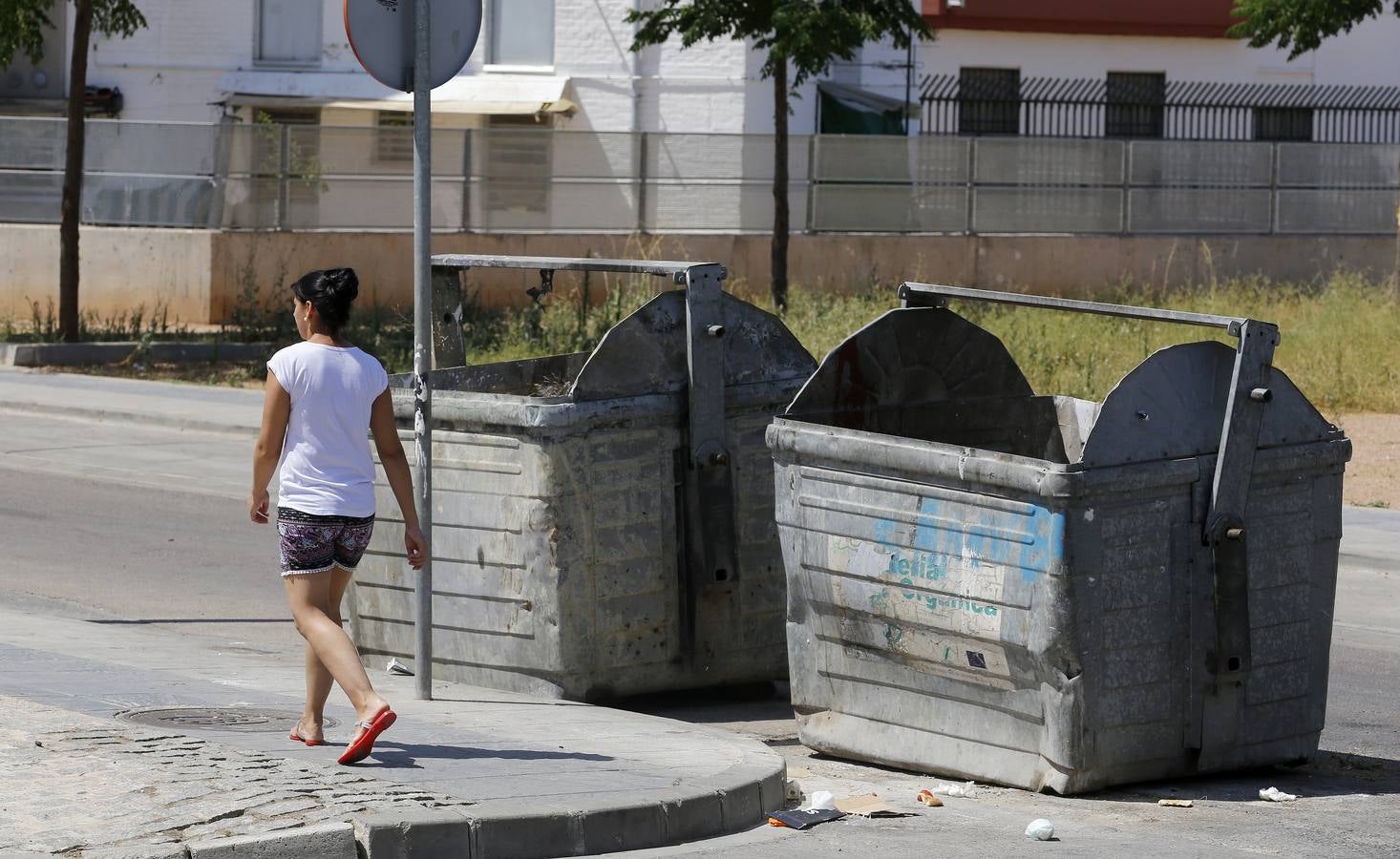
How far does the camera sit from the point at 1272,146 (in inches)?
1305

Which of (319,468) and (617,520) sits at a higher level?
(319,468)

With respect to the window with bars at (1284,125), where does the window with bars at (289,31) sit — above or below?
above

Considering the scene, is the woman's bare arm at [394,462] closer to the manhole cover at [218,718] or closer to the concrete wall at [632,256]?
the manhole cover at [218,718]

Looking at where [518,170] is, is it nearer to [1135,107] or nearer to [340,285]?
[1135,107]

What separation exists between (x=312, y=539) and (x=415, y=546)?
0.40m

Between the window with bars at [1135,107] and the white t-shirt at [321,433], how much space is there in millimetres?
33484

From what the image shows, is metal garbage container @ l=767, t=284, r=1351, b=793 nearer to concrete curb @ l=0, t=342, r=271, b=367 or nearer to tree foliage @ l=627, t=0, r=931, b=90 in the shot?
concrete curb @ l=0, t=342, r=271, b=367

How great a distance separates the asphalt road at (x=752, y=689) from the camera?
5.98 meters

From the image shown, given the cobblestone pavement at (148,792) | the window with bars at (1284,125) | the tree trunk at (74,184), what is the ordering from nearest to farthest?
the cobblestone pavement at (148,792), the tree trunk at (74,184), the window with bars at (1284,125)

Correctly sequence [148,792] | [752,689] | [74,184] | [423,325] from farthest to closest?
1. [74,184]
2. [752,689]
3. [423,325]
4. [148,792]

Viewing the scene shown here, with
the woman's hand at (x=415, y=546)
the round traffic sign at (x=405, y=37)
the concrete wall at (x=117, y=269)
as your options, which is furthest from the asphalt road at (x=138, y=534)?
the concrete wall at (x=117, y=269)

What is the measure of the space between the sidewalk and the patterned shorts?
1.97 feet

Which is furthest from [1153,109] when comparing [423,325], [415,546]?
[415,546]

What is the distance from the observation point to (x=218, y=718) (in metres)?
6.73
